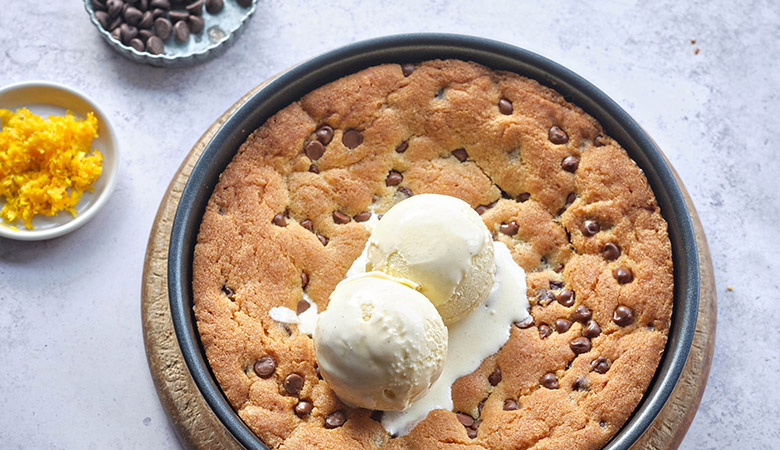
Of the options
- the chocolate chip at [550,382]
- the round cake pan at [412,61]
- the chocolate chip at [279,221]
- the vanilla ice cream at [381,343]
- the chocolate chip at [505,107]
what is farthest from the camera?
the chocolate chip at [505,107]

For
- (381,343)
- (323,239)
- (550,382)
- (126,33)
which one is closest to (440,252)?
(381,343)

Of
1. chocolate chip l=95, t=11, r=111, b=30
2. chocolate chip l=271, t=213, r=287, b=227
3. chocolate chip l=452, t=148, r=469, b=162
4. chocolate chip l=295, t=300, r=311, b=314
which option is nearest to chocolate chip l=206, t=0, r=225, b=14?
chocolate chip l=95, t=11, r=111, b=30

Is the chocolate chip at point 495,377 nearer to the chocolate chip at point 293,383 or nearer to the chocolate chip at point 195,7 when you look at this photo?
the chocolate chip at point 293,383

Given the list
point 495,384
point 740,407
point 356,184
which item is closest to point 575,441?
point 495,384

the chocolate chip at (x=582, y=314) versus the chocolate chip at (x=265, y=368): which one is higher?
the chocolate chip at (x=582, y=314)

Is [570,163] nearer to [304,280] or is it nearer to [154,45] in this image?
[304,280]

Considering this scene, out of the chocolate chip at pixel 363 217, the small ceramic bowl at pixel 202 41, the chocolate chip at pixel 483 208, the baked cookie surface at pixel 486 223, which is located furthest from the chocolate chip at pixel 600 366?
the small ceramic bowl at pixel 202 41

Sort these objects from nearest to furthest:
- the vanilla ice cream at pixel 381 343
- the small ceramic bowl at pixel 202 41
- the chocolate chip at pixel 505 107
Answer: the vanilla ice cream at pixel 381 343 → the chocolate chip at pixel 505 107 → the small ceramic bowl at pixel 202 41

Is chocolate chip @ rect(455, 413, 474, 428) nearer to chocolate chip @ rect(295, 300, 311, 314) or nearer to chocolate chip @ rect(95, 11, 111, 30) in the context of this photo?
chocolate chip @ rect(295, 300, 311, 314)
